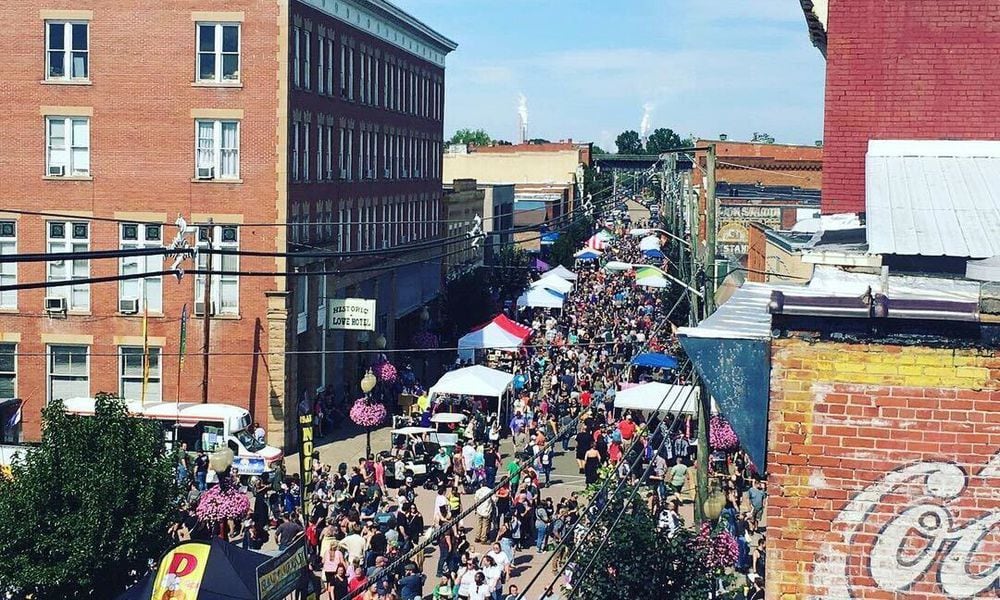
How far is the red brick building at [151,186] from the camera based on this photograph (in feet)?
119

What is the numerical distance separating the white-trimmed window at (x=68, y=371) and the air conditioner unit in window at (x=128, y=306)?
4.82ft

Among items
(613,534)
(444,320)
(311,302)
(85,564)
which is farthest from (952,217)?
(444,320)

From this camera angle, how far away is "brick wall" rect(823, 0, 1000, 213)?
1728cm

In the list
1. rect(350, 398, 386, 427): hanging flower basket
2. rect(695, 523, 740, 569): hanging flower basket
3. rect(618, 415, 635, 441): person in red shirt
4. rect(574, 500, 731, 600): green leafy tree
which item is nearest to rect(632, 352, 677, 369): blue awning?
rect(618, 415, 635, 441): person in red shirt

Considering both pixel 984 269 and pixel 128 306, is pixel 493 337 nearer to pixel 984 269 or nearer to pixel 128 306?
pixel 128 306

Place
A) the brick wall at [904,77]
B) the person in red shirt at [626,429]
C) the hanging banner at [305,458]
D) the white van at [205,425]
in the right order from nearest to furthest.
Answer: the brick wall at [904,77] < the hanging banner at [305,458] < the white van at [205,425] < the person in red shirt at [626,429]

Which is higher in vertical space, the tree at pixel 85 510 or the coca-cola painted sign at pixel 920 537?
the coca-cola painted sign at pixel 920 537

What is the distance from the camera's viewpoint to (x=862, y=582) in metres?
9.01

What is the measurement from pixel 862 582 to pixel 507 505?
1743 centimetres

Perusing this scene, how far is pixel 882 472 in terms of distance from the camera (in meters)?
8.98

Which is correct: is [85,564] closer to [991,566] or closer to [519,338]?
[991,566]

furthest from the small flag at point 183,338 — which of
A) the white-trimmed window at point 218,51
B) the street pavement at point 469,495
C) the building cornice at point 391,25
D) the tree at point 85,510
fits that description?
the tree at point 85,510

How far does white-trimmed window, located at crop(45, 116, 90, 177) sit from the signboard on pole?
23.5 metres

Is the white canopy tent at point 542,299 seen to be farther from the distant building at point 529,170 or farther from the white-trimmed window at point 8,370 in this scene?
the distant building at point 529,170
